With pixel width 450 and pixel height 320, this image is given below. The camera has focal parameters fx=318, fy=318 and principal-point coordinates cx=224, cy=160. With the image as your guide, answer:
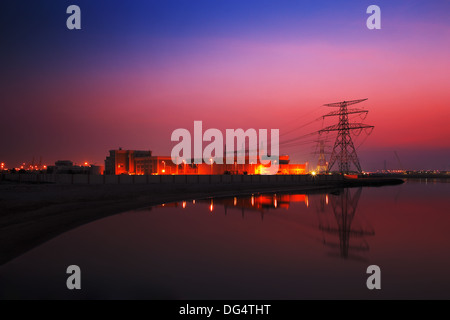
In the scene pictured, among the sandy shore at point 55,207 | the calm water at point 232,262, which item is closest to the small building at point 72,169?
the sandy shore at point 55,207

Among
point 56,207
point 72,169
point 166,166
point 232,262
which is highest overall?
point 166,166

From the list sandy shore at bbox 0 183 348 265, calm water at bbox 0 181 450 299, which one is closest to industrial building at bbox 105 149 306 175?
sandy shore at bbox 0 183 348 265

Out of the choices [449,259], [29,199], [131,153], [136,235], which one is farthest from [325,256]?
[131,153]

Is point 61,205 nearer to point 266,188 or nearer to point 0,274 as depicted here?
point 0,274

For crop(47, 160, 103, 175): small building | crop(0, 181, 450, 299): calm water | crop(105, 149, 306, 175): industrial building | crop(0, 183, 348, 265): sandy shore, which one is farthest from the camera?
crop(105, 149, 306, 175): industrial building

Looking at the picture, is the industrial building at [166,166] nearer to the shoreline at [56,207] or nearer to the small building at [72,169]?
the small building at [72,169]

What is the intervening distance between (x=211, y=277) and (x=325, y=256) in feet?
21.8

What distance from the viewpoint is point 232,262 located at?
47.0 feet

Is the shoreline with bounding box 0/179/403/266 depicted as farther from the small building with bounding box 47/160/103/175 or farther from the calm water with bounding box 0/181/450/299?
the small building with bounding box 47/160/103/175

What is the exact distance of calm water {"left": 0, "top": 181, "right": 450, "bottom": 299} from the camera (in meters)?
10.6

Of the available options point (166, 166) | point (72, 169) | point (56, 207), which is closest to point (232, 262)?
point (56, 207)

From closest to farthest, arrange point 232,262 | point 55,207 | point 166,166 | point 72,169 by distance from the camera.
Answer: point 232,262, point 55,207, point 72,169, point 166,166

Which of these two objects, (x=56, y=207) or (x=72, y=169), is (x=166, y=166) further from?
(x=56, y=207)

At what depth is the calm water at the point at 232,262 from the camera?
34.7 feet
